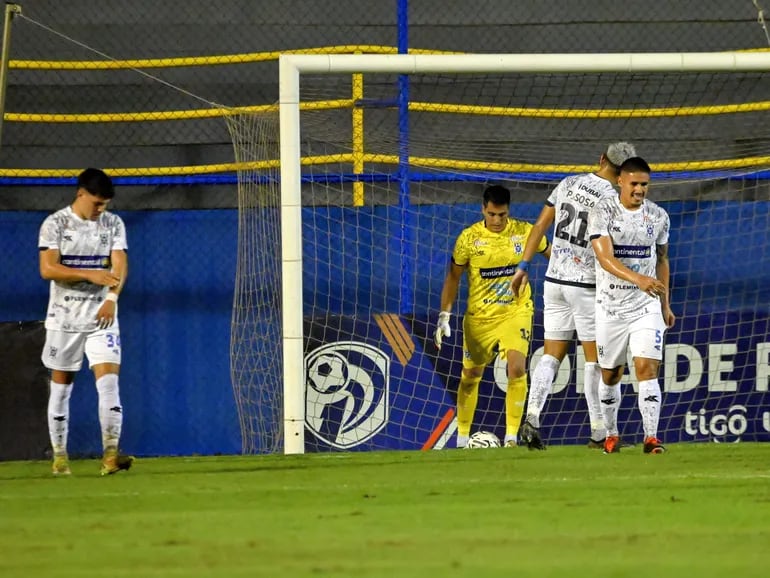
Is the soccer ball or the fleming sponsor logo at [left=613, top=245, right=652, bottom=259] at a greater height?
the fleming sponsor logo at [left=613, top=245, right=652, bottom=259]

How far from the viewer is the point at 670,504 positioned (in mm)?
6566

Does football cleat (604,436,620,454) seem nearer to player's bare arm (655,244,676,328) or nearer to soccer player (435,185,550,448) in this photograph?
player's bare arm (655,244,676,328)

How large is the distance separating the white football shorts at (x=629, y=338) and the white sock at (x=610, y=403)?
0.65 ft

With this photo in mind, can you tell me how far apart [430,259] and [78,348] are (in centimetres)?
357

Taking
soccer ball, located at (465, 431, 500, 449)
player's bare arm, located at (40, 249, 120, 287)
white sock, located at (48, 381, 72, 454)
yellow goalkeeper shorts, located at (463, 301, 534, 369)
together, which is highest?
player's bare arm, located at (40, 249, 120, 287)

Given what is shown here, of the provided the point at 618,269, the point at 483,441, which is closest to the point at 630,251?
the point at 618,269

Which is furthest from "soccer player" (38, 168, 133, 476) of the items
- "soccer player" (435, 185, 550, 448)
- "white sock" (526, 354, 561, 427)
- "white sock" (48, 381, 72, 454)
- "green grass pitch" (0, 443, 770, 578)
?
"soccer player" (435, 185, 550, 448)

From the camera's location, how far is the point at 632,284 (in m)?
9.11

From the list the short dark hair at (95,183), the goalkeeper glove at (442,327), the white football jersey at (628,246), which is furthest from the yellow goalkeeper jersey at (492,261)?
the short dark hair at (95,183)

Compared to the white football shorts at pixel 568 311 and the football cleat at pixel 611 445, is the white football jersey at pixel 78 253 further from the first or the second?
the football cleat at pixel 611 445

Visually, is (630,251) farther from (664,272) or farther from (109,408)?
(109,408)

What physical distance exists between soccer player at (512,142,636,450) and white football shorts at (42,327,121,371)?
2.70 meters

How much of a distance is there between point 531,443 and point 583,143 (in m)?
3.50

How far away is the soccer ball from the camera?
10.9 m
